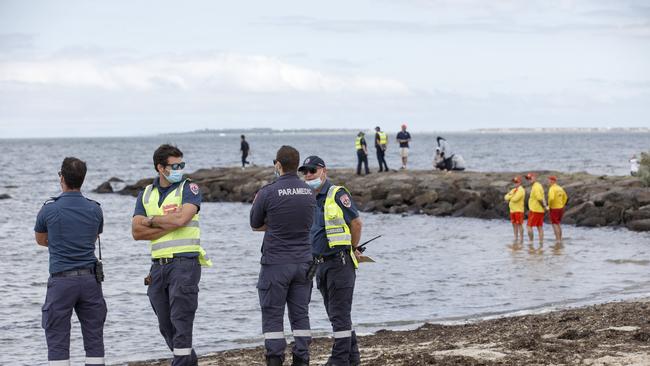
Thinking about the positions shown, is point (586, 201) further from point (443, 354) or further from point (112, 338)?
Result: point (443, 354)

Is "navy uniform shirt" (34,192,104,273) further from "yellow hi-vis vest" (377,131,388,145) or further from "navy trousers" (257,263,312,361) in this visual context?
"yellow hi-vis vest" (377,131,388,145)

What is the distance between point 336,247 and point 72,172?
254cm

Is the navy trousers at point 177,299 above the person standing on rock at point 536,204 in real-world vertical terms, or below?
above

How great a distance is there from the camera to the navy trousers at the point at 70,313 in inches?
315

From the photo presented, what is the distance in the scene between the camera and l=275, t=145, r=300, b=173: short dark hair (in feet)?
28.2

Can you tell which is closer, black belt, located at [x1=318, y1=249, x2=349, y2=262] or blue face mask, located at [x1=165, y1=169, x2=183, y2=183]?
blue face mask, located at [x1=165, y1=169, x2=183, y2=183]

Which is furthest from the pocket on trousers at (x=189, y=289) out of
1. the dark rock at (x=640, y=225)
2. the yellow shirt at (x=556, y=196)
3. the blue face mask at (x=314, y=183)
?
the dark rock at (x=640, y=225)

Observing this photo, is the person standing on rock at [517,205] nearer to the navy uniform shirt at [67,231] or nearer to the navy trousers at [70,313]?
the navy trousers at [70,313]

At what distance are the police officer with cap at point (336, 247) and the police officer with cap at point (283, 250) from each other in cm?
51

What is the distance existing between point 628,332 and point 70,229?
20.9ft

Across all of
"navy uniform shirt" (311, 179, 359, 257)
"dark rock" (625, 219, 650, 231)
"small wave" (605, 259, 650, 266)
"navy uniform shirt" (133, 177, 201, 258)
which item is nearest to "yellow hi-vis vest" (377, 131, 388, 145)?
"dark rock" (625, 219, 650, 231)

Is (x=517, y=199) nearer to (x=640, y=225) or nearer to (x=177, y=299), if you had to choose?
(x=640, y=225)

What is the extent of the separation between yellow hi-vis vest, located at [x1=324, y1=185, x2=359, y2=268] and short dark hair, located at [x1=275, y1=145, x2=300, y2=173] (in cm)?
66

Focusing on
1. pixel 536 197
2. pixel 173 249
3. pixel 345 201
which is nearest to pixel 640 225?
pixel 536 197
